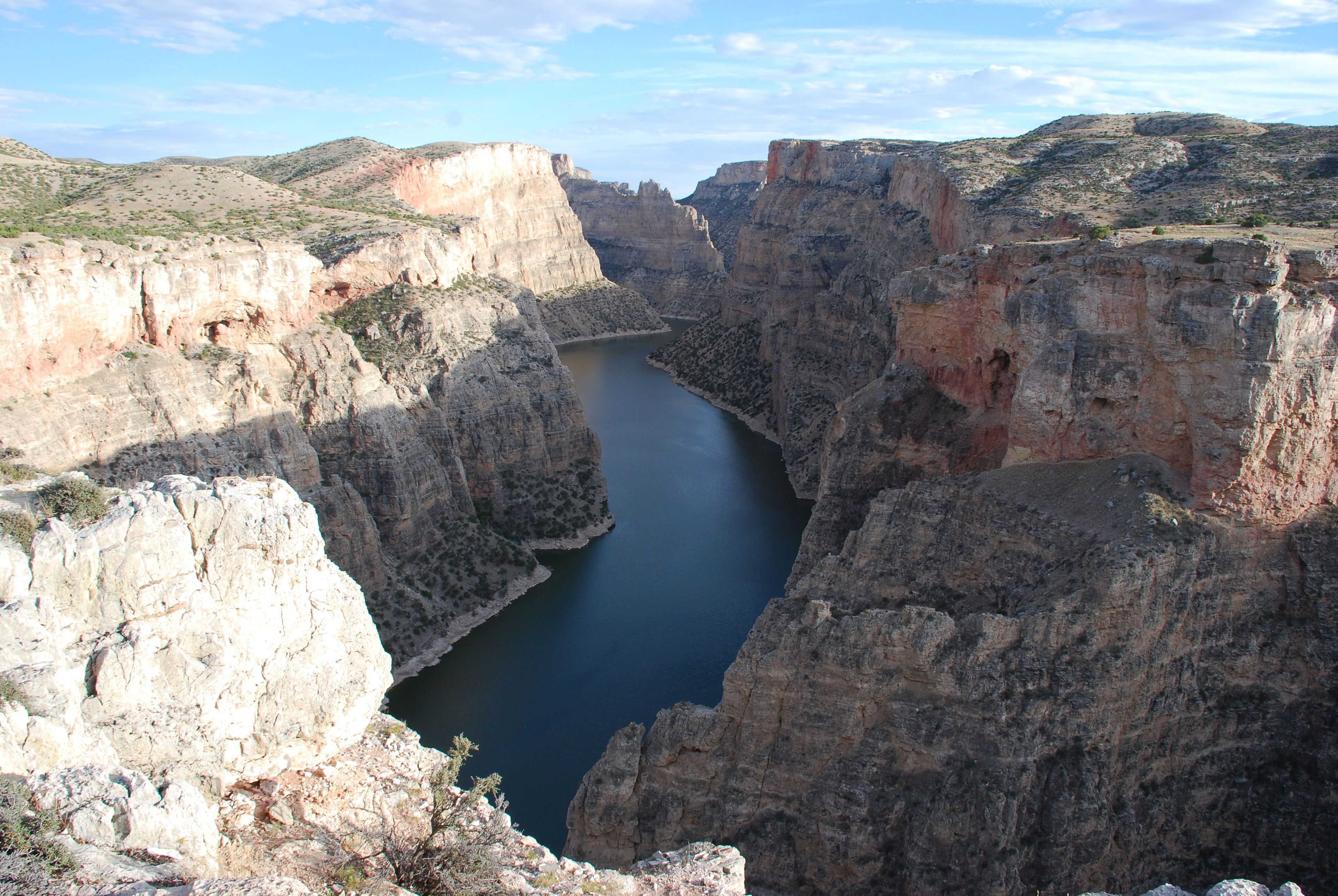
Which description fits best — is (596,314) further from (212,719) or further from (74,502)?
(212,719)

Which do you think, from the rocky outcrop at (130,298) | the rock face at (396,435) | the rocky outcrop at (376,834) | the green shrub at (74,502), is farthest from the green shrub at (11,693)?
the rocky outcrop at (130,298)

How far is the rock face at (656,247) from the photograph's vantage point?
6260 inches

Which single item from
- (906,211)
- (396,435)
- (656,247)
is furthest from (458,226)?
(656,247)

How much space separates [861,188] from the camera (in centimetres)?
9300

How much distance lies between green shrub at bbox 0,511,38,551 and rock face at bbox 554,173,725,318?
13782 centimetres

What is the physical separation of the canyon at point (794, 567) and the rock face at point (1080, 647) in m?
0.10

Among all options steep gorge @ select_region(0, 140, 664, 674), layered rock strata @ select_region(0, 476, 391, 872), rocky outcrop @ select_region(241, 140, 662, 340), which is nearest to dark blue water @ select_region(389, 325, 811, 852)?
steep gorge @ select_region(0, 140, 664, 674)

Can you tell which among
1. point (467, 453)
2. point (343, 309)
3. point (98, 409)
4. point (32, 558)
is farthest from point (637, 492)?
point (32, 558)

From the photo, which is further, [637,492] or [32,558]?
[637,492]

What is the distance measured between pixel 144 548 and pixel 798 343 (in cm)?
7099

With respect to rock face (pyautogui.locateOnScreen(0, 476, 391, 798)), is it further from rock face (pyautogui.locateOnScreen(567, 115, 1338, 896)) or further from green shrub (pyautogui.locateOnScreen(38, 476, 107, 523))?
rock face (pyautogui.locateOnScreen(567, 115, 1338, 896))

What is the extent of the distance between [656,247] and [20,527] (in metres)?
156

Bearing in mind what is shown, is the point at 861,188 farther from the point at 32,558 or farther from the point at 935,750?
the point at 32,558

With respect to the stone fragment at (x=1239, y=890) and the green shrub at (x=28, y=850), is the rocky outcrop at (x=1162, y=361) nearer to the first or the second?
the stone fragment at (x=1239, y=890)
